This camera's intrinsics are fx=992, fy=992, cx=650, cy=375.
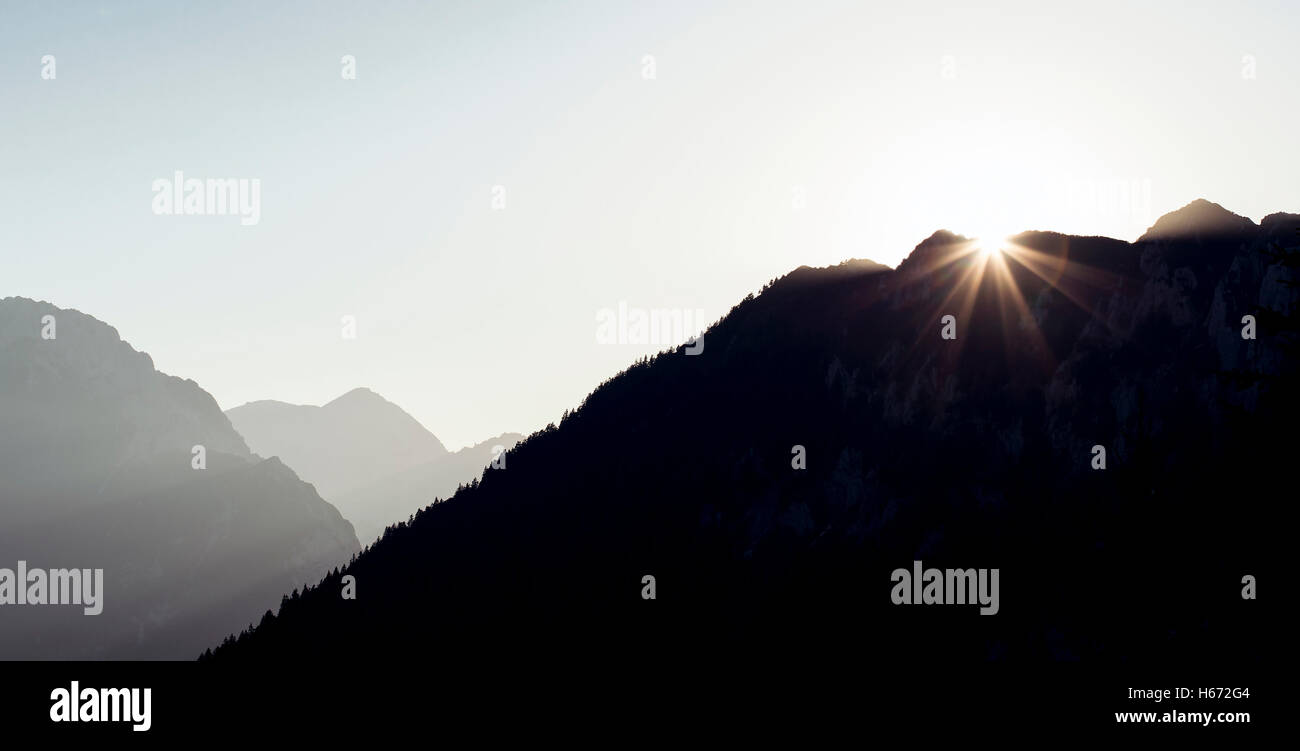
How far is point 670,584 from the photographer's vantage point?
172750 millimetres

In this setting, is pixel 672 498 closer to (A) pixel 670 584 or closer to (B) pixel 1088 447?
(A) pixel 670 584

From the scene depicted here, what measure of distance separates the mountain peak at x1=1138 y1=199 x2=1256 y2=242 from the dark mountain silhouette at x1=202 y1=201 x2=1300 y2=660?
322mm

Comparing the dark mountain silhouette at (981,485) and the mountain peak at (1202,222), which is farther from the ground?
the mountain peak at (1202,222)

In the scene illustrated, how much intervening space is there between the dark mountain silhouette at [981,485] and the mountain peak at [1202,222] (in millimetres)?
322

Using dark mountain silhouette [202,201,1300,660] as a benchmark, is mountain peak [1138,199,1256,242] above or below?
above

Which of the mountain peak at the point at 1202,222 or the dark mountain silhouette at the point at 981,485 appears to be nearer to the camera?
the dark mountain silhouette at the point at 981,485

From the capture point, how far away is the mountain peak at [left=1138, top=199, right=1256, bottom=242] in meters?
130

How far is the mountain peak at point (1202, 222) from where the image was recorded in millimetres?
130500

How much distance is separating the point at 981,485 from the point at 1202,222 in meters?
45.6

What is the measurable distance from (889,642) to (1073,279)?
61.4 metres

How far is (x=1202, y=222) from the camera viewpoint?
132 metres

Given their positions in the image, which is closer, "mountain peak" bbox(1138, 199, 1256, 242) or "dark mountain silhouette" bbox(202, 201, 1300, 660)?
"dark mountain silhouette" bbox(202, 201, 1300, 660)

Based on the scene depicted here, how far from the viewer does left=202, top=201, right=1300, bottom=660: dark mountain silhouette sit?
9050cm
